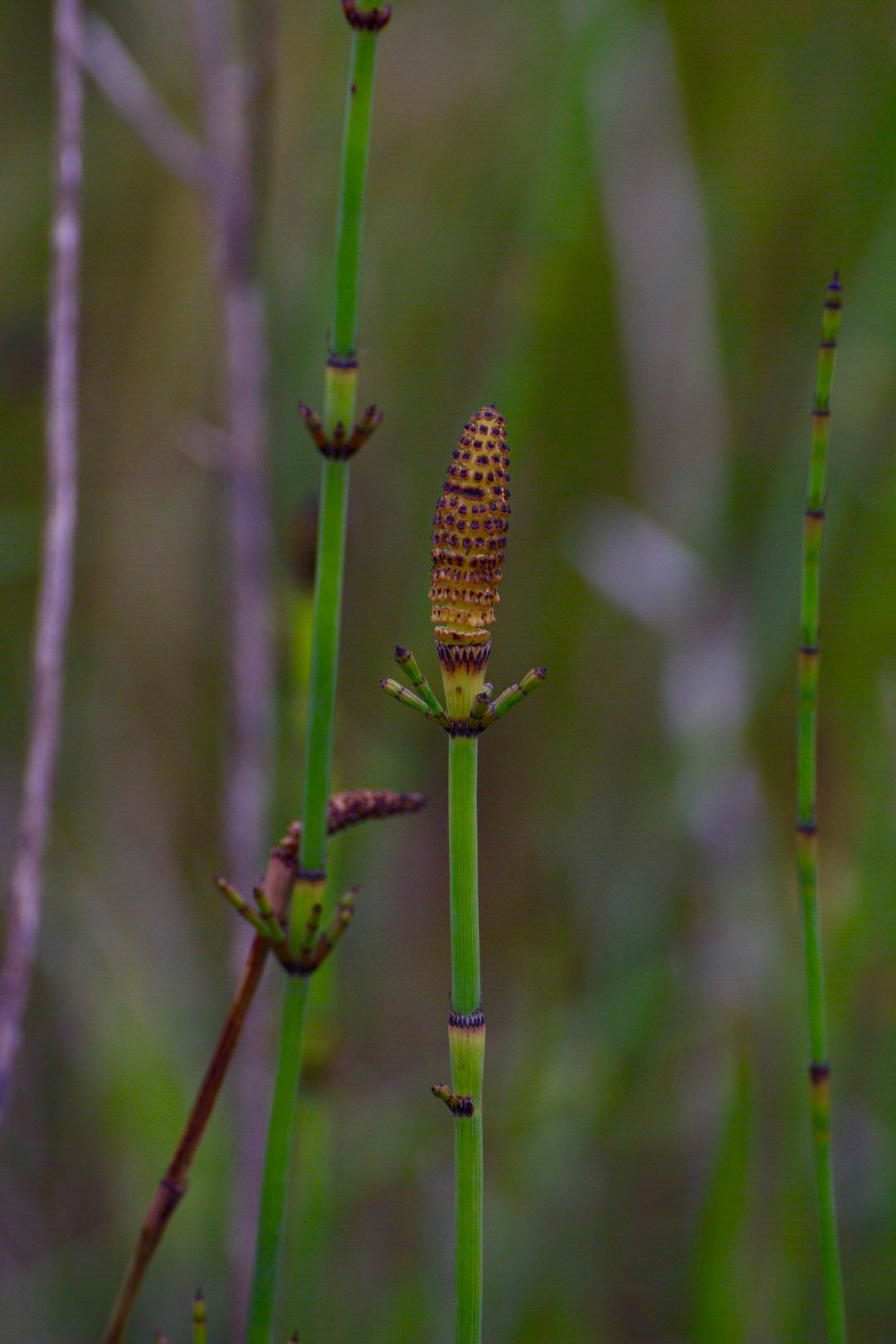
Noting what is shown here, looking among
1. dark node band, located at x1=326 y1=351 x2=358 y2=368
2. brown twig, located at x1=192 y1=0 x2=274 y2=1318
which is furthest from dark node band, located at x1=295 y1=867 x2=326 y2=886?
brown twig, located at x1=192 y1=0 x2=274 y2=1318

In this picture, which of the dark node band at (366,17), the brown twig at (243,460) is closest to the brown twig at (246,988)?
the dark node band at (366,17)

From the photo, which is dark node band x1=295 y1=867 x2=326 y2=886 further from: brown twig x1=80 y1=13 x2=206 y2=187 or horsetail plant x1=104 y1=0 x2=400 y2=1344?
brown twig x1=80 y1=13 x2=206 y2=187

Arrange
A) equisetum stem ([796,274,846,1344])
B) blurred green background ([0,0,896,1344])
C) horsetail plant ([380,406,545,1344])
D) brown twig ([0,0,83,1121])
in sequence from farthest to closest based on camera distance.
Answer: blurred green background ([0,0,896,1344]) → brown twig ([0,0,83,1121]) → equisetum stem ([796,274,846,1344]) → horsetail plant ([380,406,545,1344])

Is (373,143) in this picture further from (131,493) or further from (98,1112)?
(98,1112)

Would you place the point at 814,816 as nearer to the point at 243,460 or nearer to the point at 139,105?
the point at 243,460

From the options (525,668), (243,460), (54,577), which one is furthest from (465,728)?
(525,668)

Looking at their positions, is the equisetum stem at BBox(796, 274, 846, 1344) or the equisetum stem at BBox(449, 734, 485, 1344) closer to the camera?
the equisetum stem at BBox(449, 734, 485, 1344)

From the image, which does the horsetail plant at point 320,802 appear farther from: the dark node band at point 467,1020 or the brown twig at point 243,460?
the brown twig at point 243,460
